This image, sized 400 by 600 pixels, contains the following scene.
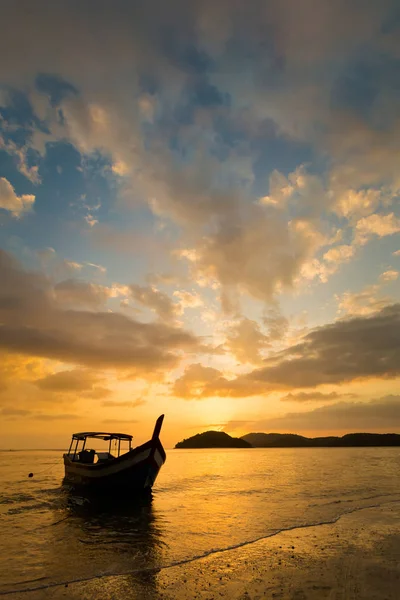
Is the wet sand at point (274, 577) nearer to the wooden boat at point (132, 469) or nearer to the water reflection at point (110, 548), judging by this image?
the water reflection at point (110, 548)

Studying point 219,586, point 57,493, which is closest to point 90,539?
point 219,586

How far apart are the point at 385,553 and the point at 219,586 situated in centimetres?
701

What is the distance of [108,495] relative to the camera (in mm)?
27641

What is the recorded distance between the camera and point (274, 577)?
10.7m

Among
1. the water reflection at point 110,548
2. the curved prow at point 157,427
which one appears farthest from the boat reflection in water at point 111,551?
the curved prow at point 157,427

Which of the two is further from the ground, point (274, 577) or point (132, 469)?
point (132, 469)

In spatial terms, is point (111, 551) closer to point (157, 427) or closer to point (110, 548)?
point (110, 548)

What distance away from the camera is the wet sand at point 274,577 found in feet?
31.2

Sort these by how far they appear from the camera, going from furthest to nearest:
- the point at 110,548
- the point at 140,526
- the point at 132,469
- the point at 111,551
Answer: the point at 132,469 < the point at 140,526 < the point at 110,548 < the point at 111,551

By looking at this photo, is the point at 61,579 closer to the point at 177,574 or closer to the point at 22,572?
the point at 22,572

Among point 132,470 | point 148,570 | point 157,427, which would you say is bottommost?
point 148,570

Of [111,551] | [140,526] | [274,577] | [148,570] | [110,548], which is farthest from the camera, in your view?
[140,526]

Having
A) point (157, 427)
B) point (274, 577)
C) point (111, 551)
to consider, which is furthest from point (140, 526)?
point (274, 577)

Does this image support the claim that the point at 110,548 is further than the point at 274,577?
Yes
